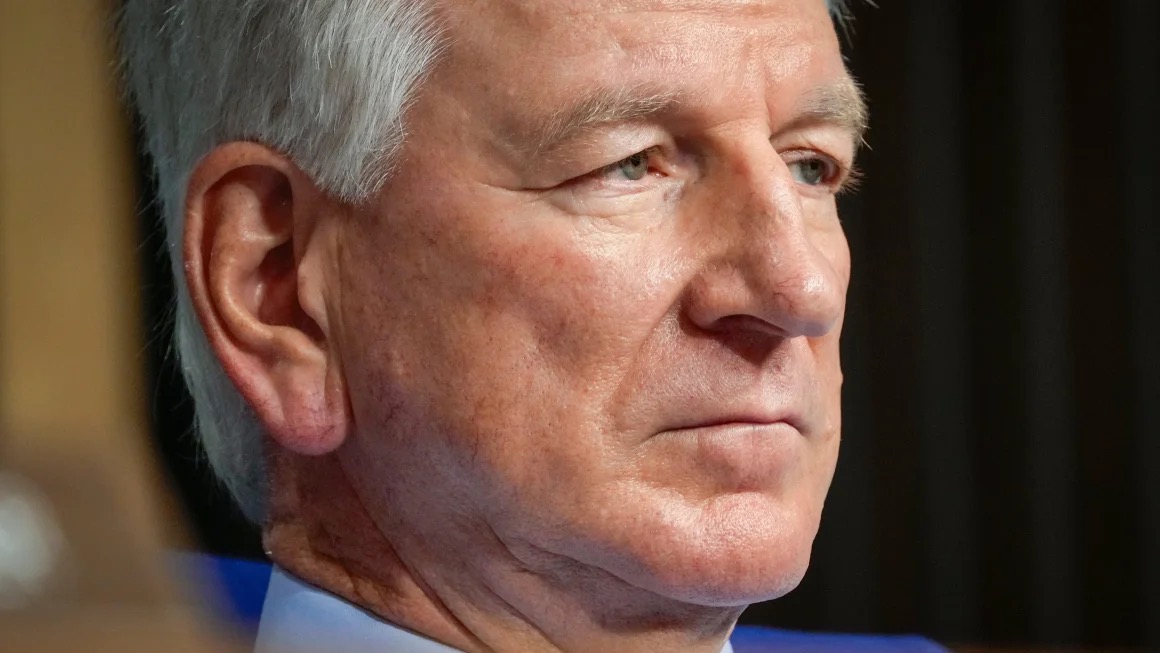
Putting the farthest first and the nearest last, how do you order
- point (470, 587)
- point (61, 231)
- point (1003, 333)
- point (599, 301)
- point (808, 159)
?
point (61, 231) → point (1003, 333) → point (808, 159) → point (470, 587) → point (599, 301)

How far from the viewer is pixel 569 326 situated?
4.00 ft

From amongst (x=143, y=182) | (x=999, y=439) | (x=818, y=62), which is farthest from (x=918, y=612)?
(x=143, y=182)

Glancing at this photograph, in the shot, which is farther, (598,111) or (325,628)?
(325,628)

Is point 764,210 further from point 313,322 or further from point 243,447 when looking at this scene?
point 243,447

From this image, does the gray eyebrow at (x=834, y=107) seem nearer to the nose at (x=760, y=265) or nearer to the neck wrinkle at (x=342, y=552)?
the nose at (x=760, y=265)

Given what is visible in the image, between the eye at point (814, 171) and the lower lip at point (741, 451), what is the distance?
0.34m

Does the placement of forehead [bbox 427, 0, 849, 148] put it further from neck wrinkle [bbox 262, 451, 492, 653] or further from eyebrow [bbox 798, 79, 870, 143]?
neck wrinkle [bbox 262, 451, 492, 653]

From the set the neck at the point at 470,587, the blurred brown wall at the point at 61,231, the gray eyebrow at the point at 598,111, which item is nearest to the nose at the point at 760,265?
the gray eyebrow at the point at 598,111

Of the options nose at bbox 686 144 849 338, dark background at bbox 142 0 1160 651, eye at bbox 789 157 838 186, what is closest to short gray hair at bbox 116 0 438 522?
nose at bbox 686 144 849 338

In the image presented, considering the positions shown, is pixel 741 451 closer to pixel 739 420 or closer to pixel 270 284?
pixel 739 420

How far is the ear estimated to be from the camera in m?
1.31

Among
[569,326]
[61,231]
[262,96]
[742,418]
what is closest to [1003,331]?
[742,418]

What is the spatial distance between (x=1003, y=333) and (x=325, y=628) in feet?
5.76

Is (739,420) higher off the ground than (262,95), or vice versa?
(262,95)
